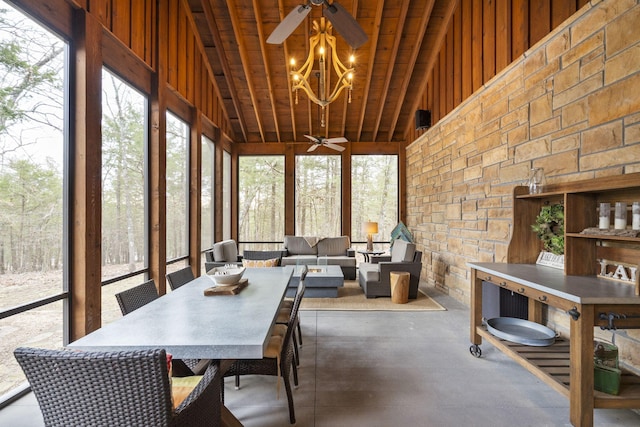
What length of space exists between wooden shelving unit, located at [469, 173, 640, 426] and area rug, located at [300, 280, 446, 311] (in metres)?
1.53

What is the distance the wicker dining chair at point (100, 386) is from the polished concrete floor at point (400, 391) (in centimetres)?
116

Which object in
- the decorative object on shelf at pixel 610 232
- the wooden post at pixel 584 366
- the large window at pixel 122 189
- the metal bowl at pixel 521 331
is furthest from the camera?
the large window at pixel 122 189

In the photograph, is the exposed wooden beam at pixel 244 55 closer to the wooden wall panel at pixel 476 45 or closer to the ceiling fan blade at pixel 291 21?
the ceiling fan blade at pixel 291 21

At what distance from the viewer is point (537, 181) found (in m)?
2.72

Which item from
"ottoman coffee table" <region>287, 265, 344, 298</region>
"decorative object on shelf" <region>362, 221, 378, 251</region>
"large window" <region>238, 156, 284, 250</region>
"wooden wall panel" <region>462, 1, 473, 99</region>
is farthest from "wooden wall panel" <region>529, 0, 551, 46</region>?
"large window" <region>238, 156, 284, 250</region>

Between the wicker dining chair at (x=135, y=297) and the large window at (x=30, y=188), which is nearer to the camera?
the wicker dining chair at (x=135, y=297)

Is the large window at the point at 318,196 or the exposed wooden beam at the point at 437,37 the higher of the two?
the exposed wooden beam at the point at 437,37

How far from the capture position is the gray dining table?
133cm

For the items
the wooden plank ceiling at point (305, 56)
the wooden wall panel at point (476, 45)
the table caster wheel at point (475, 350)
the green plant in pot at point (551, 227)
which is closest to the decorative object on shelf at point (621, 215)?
the green plant in pot at point (551, 227)

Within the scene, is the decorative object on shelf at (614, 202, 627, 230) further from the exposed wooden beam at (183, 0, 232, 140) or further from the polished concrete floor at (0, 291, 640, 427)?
the exposed wooden beam at (183, 0, 232, 140)

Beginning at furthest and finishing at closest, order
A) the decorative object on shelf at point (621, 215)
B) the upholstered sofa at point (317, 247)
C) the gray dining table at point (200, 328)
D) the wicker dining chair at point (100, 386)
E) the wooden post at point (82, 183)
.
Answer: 1. the upholstered sofa at point (317, 247)
2. the wooden post at point (82, 183)
3. the decorative object on shelf at point (621, 215)
4. the gray dining table at point (200, 328)
5. the wicker dining chair at point (100, 386)

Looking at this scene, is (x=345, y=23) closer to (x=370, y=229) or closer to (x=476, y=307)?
(x=476, y=307)

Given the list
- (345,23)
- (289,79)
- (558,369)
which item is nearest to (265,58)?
(289,79)

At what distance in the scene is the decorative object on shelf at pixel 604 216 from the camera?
2131 mm
